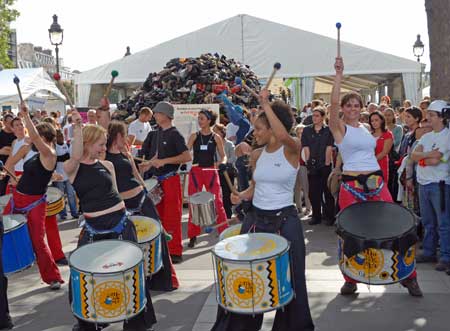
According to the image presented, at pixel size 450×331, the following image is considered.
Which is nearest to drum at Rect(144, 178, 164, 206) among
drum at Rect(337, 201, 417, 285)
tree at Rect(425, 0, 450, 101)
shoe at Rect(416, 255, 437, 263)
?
drum at Rect(337, 201, 417, 285)

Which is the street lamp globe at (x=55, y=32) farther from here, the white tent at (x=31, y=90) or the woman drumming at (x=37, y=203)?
the woman drumming at (x=37, y=203)

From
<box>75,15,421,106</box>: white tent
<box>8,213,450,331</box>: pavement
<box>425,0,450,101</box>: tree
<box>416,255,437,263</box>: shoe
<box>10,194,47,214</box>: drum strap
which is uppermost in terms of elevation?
<box>75,15,421,106</box>: white tent

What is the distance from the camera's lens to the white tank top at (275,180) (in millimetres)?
4016

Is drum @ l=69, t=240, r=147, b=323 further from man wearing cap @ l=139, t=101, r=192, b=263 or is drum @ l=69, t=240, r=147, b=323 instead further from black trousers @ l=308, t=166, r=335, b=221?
black trousers @ l=308, t=166, r=335, b=221

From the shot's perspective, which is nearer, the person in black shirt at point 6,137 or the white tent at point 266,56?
the person in black shirt at point 6,137

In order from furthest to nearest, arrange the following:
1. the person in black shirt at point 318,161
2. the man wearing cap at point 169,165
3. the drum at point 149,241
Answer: the person in black shirt at point 318,161, the man wearing cap at point 169,165, the drum at point 149,241

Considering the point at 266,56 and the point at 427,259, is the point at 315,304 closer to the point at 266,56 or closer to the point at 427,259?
the point at 427,259

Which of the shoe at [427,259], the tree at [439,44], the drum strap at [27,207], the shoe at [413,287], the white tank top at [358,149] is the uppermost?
the tree at [439,44]

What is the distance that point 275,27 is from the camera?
22969 mm

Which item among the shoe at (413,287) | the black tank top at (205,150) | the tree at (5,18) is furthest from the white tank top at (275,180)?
the tree at (5,18)

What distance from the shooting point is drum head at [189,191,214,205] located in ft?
23.6

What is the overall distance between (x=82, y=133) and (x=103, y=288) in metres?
1.26

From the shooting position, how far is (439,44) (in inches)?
279

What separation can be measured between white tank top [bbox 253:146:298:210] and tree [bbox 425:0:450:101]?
390 cm
